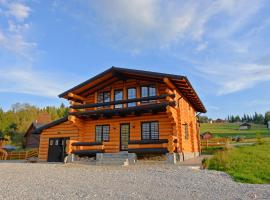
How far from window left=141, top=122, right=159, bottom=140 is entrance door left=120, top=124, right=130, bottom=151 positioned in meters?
1.40

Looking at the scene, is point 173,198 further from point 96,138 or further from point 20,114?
point 20,114

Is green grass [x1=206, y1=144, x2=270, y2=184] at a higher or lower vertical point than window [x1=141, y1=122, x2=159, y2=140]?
lower

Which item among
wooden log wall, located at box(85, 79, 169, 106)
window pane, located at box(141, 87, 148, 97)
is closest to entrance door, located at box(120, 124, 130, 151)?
wooden log wall, located at box(85, 79, 169, 106)

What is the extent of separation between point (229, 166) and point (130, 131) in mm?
8385

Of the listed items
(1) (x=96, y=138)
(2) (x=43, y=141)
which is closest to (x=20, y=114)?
(2) (x=43, y=141)

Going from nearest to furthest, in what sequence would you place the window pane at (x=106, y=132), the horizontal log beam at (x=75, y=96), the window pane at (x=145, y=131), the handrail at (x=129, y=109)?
the handrail at (x=129, y=109) → the window pane at (x=145, y=131) → the window pane at (x=106, y=132) → the horizontal log beam at (x=75, y=96)

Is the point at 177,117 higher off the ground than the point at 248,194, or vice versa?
the point at 177,117

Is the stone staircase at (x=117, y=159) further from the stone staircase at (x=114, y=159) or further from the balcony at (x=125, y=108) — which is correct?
the balcony at (x=125, y=108)

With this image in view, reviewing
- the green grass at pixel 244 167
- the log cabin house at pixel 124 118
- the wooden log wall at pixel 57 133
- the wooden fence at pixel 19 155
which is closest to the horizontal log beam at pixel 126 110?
the log cabin house at pixel 124 118

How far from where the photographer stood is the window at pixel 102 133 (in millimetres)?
20391

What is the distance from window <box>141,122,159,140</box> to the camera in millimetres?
18433

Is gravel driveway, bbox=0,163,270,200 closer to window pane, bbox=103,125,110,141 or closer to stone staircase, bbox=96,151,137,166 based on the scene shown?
stone staircase, bbox=96,151,137,166

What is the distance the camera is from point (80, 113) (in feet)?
65.4

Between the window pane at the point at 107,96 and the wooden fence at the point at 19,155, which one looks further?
the wooden fence at the point at 19,155
